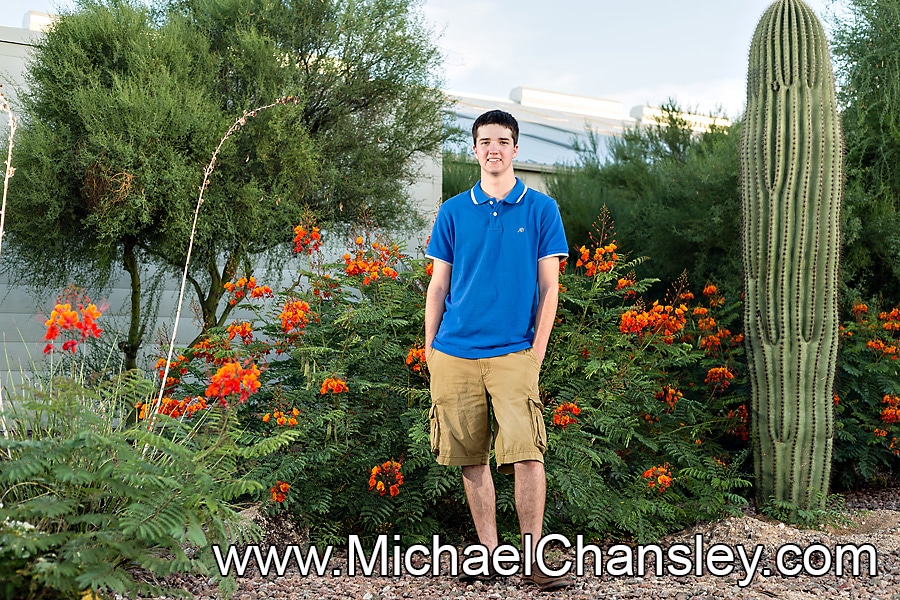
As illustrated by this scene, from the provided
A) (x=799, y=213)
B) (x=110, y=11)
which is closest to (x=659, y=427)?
(x=799, y=213)

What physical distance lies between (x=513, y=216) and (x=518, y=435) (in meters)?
0.80

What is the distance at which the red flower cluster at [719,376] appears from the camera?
494cm

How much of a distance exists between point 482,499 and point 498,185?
117 cm

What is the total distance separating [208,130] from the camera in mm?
6551

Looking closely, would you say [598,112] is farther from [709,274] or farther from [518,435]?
[518,435]

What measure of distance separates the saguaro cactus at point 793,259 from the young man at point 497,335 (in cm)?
207

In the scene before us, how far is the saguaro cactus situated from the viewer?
4.52 m

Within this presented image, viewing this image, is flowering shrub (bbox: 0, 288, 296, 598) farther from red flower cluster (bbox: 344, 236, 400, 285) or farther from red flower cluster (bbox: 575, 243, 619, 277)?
red flower cluster (bbox: 575, 243, 619, 277)

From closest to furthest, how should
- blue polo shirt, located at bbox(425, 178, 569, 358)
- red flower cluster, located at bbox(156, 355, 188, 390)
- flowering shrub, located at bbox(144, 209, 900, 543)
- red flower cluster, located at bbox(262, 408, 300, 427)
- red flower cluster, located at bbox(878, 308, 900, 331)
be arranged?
blue polo shirt, located at bbox(425, 178, 569, 358), red flower cluster, located at bbox(262, 408, 300, 427), flowering shrub, located at bbox(144, 209, 900, 543), red flower cluster, located at bbox(156, 355, 188, 390), red flower cluster, located at bbox(878, 308, 900, 331)

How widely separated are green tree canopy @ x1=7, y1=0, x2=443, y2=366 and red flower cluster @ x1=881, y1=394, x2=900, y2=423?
13.9ft

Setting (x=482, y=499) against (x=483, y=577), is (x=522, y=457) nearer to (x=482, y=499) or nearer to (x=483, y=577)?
(x=482, y=499)

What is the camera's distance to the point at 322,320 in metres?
4.26

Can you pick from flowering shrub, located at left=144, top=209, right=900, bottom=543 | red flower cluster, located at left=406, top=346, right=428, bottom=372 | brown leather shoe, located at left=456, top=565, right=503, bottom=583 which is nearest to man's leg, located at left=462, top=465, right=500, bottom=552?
brown leather shoe, located at left=456, top=565, right=503, bottom=583

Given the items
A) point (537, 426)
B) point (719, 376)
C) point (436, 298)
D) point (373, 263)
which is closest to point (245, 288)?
point (373, 263)
